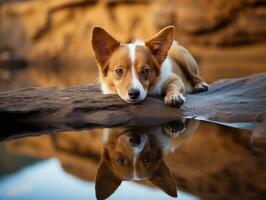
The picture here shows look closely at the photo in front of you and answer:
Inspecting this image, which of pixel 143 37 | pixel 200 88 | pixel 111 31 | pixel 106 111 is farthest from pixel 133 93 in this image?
pixel 111 31

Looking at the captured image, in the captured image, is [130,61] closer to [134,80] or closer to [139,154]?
[134,80]

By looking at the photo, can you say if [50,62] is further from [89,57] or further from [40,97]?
[40,97]

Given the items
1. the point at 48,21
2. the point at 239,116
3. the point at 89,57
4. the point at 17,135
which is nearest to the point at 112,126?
the point at 17,135

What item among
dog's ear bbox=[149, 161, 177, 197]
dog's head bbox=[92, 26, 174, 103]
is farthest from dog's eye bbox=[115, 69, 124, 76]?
dog's ear bbox=[149, 161, 177, 197]

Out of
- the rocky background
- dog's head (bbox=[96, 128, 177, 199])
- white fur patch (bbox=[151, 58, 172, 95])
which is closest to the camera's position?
dog's head (bbox=[96, 128, 177, 199])

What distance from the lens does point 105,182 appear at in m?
2.21

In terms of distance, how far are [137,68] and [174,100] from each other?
37 cm

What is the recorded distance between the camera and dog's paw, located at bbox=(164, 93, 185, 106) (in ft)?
11.1

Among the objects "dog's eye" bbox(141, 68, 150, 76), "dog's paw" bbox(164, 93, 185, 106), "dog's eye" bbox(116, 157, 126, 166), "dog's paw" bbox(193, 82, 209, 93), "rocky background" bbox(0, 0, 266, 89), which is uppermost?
"dog's eye" bbox(141, 68, 150, 76)

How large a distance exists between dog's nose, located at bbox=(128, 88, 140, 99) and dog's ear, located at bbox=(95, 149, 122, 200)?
0.76 meters

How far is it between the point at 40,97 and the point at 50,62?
1282 centimetres

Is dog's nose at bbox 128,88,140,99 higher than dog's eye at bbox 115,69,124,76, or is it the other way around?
dog's eye at bbox 115,69,124,76

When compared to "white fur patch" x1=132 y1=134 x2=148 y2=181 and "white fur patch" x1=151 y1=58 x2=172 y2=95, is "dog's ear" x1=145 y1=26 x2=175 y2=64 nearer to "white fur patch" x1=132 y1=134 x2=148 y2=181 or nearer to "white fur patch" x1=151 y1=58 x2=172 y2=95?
"white fur patch" x1=151 y1=58 x2=172 y2=95

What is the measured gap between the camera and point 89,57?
15.1 metres
